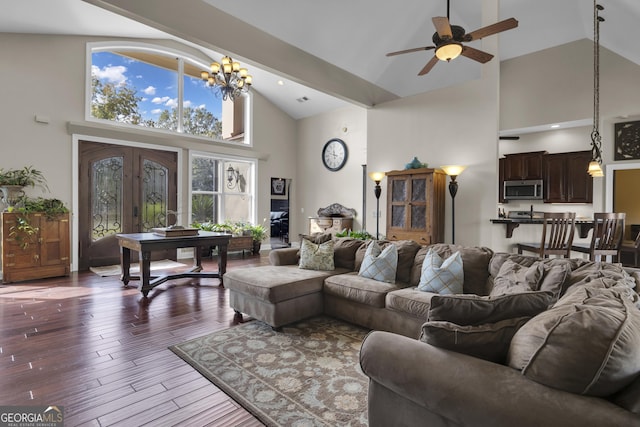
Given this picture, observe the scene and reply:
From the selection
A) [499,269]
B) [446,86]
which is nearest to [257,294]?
[499,269]

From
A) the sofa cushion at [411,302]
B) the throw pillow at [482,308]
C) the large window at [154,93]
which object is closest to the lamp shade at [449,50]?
the sofa cushion at [411,302]

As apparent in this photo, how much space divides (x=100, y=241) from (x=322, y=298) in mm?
4998

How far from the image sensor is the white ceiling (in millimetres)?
4262

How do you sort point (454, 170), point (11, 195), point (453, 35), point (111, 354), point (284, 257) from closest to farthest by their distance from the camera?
point (111, 354) → point (453, 35) → point (284, 257) → point (11, 195) → point (454, 170)

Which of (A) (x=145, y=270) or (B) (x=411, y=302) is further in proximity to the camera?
(A) (x=145, y=270)

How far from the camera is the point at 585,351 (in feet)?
3.46

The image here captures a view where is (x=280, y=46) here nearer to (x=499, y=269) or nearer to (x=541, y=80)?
(x=499, y=269)

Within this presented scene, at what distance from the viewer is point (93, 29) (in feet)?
18.4

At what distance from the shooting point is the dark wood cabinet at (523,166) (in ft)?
23.3

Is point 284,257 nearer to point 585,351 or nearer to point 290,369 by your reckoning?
point 290,369

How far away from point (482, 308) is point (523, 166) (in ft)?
23.2

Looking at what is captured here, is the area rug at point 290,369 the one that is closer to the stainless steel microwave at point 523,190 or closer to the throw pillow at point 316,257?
the throw pillow at point 316,257

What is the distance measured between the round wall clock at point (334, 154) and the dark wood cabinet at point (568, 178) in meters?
4.43

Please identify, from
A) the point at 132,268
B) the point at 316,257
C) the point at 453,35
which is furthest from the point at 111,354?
the point at 453,35
